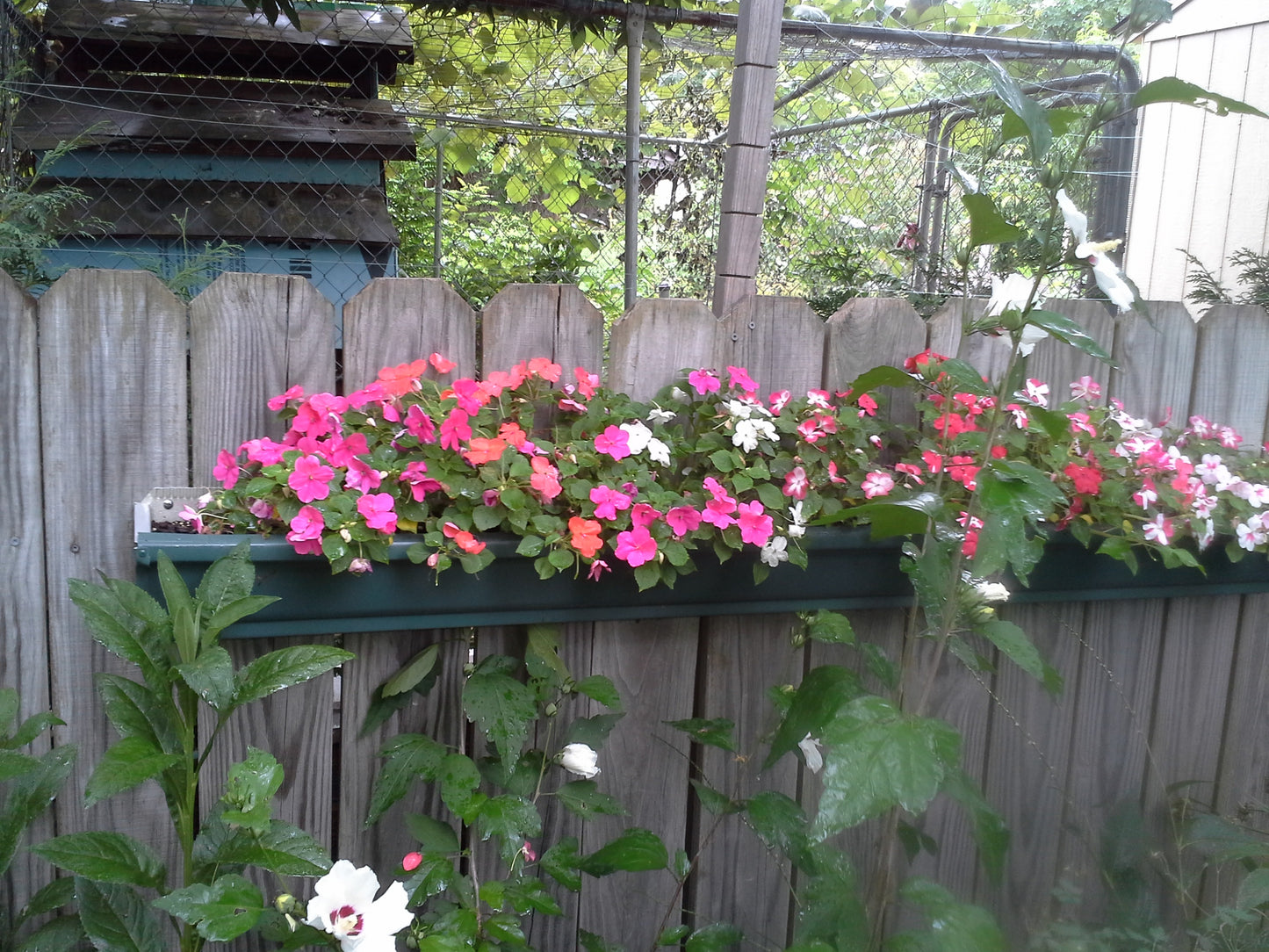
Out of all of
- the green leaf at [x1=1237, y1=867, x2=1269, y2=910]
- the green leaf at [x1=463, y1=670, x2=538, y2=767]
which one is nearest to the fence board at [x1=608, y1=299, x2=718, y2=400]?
the green leaf at [x1=463, y1=670, x2=538, y2=767]

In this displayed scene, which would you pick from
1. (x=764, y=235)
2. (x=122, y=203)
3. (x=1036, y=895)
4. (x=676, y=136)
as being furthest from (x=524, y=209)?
(x=1036, y=895)

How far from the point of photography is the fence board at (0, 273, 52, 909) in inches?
49.9

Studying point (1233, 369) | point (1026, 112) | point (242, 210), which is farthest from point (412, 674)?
point (242, 210)

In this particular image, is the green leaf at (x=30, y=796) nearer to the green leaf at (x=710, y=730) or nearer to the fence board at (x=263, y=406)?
the fence board at (x=263, y=406)

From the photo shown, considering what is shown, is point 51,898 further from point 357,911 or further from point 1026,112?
point 1026,112

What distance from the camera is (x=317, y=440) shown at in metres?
1.33

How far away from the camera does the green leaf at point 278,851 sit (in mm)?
992

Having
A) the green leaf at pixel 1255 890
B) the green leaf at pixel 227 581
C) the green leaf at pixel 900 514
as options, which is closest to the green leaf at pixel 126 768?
the green leaf at pixel 227 581

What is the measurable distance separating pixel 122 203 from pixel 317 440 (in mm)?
2058

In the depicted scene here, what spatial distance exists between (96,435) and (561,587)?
716 mm

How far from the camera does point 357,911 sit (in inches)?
39.0

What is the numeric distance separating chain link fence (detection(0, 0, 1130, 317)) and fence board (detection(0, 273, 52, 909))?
559 mm

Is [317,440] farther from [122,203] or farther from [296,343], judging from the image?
[122,203]

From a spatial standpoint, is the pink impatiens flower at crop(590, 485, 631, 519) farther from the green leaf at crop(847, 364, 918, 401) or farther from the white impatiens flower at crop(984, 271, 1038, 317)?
the white impatiens flower at crop(984, 271, 1038, 317)
